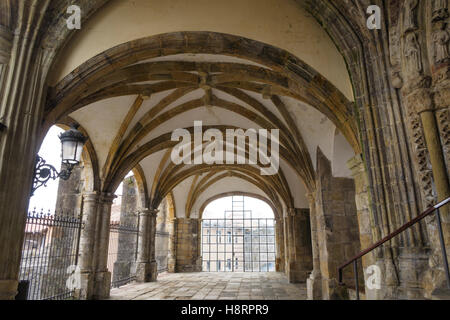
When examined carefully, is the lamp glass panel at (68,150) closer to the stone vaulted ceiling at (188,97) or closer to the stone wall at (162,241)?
the stone vaulted ceiling at (188,97)

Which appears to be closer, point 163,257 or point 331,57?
point 331,57

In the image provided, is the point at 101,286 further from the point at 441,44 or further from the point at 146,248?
the point at 441,44

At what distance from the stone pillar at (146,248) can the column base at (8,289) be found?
7568mm

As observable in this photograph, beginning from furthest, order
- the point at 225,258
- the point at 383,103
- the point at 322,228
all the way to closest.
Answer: the point at 225,258, the point at 322,228, the point at 383,103

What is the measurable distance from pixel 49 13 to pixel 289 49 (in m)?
3.31

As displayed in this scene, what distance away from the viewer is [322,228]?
6.68m

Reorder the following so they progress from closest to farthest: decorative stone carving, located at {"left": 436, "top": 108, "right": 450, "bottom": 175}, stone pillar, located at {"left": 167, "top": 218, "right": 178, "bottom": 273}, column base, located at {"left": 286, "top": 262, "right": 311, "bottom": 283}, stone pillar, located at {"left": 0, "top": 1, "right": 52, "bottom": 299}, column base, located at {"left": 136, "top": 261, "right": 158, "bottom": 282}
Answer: decorative stone carving, located at {"left": 436, "top": 108, "right": 450, "bottom": 175}
stone pillar, located at {"left": 0, "top": 1, "right": 52, "bottom": 299}
column base, located at {"left": 286, "top": 262, "right": 311, "bottom": 283}
column base, located at {"left": 136, "top": 261, "right": 158, "bottom": 282}
stone pillar, located at {"left": 167, "top": 218, "right": 178, "bottom": 273}

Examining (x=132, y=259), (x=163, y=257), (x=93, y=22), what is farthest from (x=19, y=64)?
(x=163, y=257)

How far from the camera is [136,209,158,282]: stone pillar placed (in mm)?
10656

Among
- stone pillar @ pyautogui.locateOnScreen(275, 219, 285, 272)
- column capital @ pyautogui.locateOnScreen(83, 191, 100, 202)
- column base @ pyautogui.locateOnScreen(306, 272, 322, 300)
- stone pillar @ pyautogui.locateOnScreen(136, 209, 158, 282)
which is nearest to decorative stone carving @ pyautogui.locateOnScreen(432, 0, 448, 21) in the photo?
column base @ pyautogui.locateOnScreen(306, 272, 322, 300)

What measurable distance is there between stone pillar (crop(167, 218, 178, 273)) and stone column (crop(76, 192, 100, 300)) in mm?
7930

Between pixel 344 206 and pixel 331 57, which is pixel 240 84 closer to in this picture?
pixel 331 57

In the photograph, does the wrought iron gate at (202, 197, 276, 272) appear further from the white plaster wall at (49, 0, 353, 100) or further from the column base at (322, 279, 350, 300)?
the white plaster wall at (49, 0, 353, 100)

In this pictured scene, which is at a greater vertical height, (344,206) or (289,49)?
(289,49)
